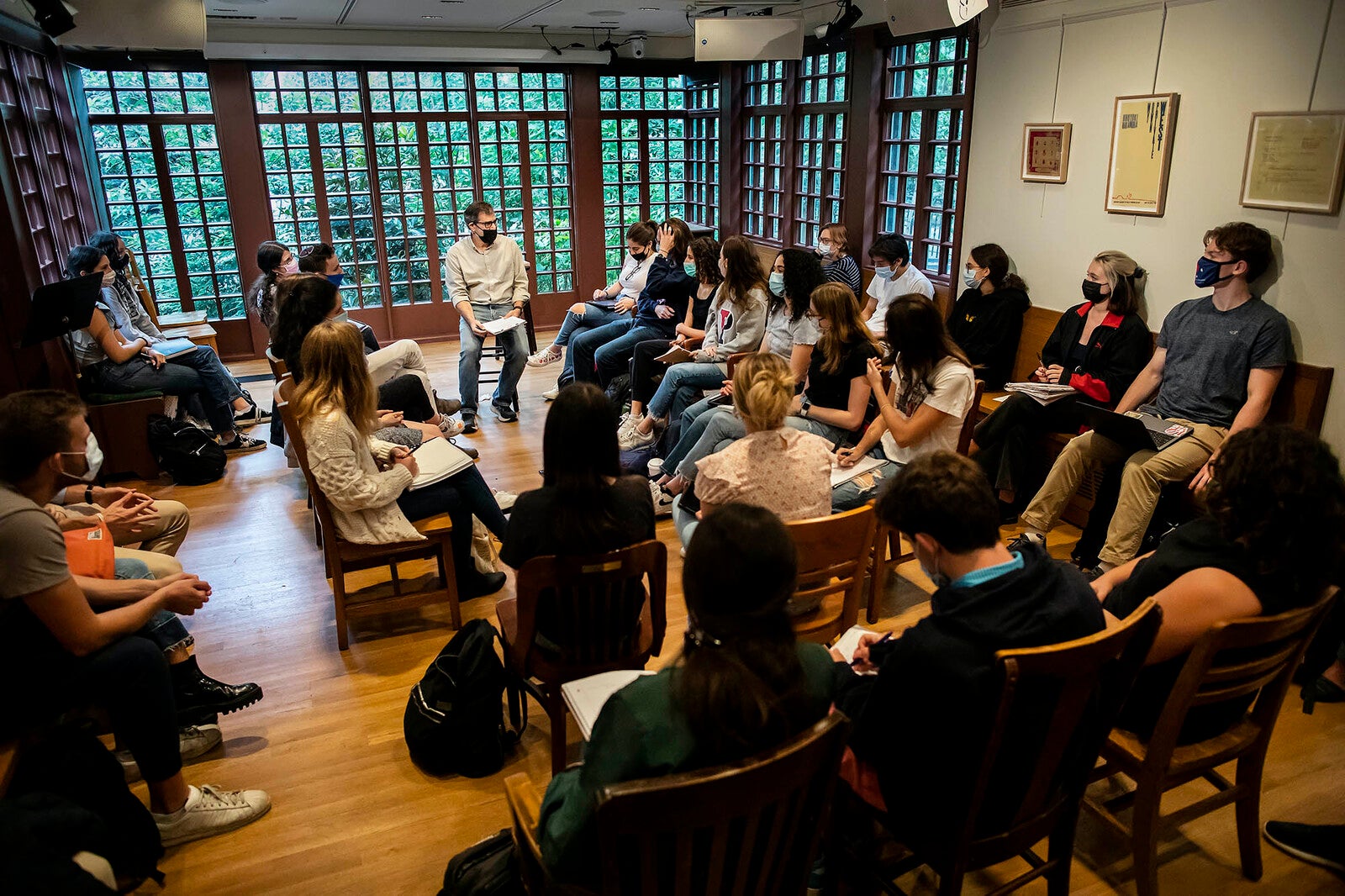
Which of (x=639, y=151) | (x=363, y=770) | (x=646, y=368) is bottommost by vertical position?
(x=363, y=770)

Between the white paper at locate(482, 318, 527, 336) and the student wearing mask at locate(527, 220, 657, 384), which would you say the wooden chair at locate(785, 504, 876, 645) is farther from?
the student wearing mask at locate(527, 220, 657, 384)

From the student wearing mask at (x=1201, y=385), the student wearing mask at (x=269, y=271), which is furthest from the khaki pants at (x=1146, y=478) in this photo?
the student wearing mask at (x=269, y=271)

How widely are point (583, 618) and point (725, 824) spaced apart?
1116 millimetres

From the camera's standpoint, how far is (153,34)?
15.9ft

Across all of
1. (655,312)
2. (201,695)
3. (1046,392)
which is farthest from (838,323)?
(201,695)

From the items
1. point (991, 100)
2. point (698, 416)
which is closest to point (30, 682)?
point (698, 416)

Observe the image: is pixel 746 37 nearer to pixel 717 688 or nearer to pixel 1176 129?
pixel 1176 129

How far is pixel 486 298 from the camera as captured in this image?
21.3 feet

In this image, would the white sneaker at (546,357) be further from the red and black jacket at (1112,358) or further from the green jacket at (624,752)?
the green jacket at (624,752)

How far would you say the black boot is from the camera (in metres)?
2.84

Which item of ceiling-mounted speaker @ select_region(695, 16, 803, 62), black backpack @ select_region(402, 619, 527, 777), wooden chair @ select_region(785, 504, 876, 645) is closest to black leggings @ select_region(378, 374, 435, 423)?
black backpack @ select_region(402, 619, 527, 777)

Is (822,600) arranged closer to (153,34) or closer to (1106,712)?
(1106,712)

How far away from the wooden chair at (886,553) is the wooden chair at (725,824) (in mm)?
1498

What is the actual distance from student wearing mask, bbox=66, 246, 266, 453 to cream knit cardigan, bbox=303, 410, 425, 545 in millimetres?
2822
